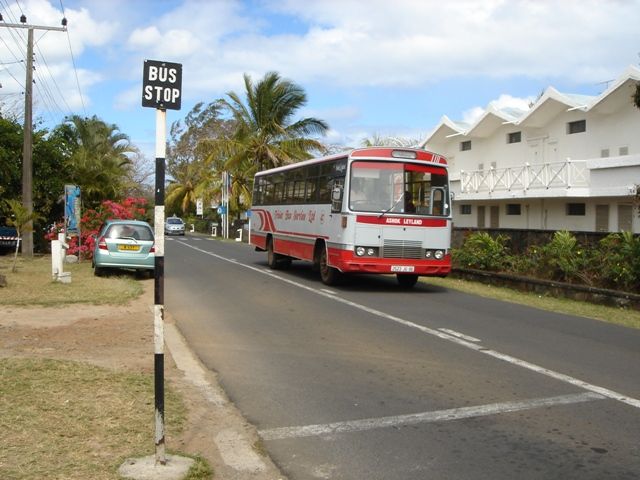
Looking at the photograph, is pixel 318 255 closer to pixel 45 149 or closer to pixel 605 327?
pixel 605 327

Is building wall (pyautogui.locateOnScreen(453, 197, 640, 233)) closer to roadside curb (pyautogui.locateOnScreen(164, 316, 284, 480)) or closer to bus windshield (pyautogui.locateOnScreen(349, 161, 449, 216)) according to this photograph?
bus windshield (pyautogui.locateOnScreen(349, 161, 449, 216))

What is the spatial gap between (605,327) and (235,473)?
8.07 m

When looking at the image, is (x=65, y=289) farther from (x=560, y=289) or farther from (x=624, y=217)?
(x=624, y=217)

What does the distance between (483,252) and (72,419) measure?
1416 centimetres

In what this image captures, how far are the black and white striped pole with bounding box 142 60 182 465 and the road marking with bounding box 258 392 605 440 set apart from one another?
1.18 metres

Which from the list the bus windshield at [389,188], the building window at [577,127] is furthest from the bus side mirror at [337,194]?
the building window at [577,127]

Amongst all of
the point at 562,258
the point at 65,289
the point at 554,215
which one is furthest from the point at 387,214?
the point at 554,215

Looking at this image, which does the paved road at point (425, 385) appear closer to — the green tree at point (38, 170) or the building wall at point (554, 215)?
the building wall at point (554, 215)

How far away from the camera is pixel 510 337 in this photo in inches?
370

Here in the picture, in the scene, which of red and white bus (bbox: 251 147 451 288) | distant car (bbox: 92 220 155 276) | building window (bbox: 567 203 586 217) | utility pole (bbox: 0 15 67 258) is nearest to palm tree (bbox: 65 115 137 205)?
utility pole (bbox: 0 15 67 258)

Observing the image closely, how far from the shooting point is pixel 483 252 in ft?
58.5

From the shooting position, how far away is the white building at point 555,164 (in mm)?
23766

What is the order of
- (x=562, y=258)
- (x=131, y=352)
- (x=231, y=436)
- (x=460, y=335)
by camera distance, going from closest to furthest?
(x=231, y=436) → (x=131, y=352) → (x=460, y=335) → (x=562, y=258)

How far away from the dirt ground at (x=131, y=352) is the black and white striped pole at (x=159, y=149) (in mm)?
597
